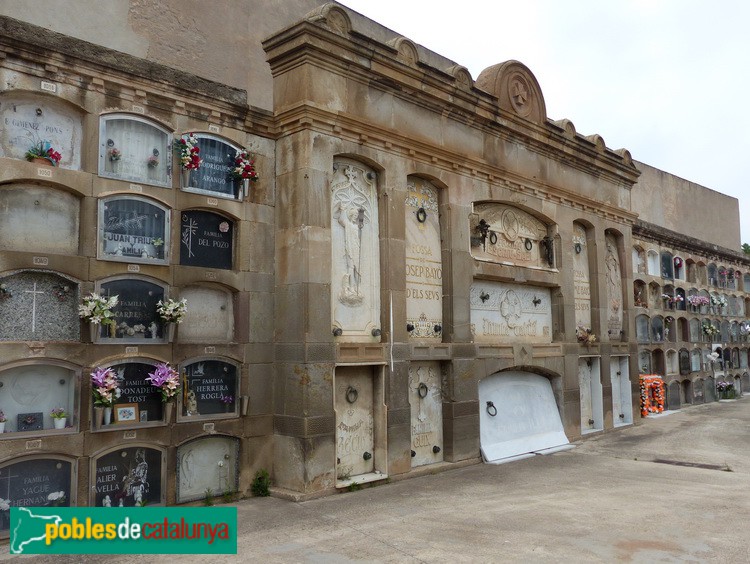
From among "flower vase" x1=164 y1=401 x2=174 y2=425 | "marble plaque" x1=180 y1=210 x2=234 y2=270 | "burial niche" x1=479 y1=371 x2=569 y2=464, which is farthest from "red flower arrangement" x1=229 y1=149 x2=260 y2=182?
"burial niche" x1=479 y1=371 x2=569 y2=464

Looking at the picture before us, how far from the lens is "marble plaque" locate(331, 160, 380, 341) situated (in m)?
8.04

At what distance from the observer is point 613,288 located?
45.4 ft

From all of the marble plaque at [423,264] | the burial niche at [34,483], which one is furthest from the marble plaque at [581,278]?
the burial niche at [34,483]

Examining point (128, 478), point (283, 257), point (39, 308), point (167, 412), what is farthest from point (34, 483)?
point (283, 257)

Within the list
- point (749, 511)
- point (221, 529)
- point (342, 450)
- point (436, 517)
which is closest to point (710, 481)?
point (749, 511)

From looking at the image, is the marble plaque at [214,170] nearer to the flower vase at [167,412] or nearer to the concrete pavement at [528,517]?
the flower vase at [167,412]

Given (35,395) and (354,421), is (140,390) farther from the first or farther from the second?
(354,421)

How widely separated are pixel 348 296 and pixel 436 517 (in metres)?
2.96

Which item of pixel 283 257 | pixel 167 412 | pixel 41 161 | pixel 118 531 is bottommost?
pixel 118 531

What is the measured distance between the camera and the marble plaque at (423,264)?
9.05 m

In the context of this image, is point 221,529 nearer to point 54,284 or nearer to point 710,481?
point 54,284

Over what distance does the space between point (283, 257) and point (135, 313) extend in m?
1.94

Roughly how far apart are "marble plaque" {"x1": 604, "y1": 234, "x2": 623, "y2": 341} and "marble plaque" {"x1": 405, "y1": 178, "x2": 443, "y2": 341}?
5641 mm

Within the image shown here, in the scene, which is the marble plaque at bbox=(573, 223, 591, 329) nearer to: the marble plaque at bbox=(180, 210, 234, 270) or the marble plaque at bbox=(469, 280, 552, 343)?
the marble plaque at bbox=(469, 280, 552, 343)
